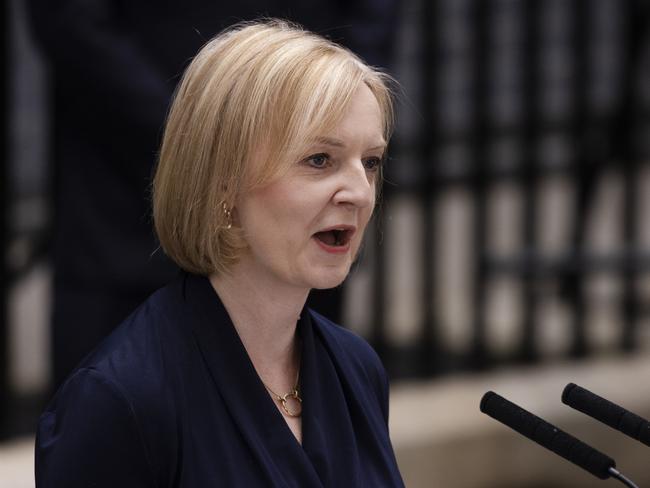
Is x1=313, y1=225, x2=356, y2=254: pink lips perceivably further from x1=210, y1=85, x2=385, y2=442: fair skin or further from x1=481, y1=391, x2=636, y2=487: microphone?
x1=481, y1=391, x2=636, y2=487: microphone

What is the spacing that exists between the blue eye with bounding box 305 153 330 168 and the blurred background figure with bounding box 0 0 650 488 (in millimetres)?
2320

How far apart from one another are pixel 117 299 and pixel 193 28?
631mm

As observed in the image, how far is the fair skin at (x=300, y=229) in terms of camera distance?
82.5 inches

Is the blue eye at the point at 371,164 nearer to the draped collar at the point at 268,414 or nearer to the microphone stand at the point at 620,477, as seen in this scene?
the draped collar at the point at 268,414

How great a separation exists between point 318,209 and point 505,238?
3.05 m

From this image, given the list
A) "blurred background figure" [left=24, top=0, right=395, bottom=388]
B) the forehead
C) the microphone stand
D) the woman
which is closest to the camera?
the microphone stand

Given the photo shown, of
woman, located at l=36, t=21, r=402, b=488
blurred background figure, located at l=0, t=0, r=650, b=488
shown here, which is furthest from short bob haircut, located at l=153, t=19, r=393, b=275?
blurred background figure, located at l=0, t=0, r=650, b=488

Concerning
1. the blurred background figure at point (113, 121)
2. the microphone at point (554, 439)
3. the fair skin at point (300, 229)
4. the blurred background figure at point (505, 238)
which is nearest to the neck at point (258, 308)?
the fair skin at point (300, 229)

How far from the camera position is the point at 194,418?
201 centimetres

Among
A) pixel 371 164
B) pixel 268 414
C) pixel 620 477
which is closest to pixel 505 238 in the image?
pixel 371 164

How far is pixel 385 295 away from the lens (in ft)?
15.7

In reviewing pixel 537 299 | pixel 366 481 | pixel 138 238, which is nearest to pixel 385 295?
pixel 537 299

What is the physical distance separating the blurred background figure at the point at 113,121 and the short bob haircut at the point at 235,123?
3.73 feet

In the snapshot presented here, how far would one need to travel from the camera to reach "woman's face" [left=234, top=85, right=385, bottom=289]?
209 centimetres
